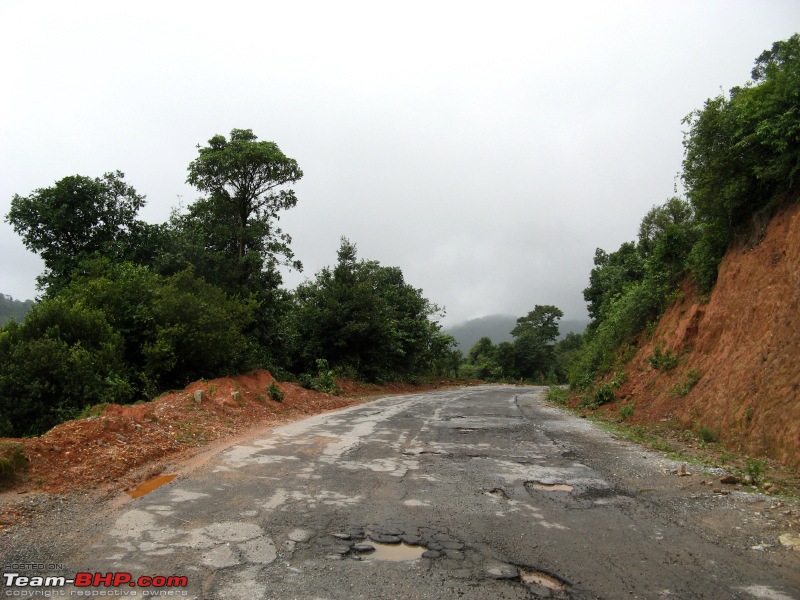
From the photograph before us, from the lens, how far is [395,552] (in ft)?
13.1

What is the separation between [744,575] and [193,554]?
13.9ft

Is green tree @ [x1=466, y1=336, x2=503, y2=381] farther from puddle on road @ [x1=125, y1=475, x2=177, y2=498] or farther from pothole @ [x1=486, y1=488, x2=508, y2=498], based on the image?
puddle on road @ [x1=125, y1=475, x2=177, y2=498]

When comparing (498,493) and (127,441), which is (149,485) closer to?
(127,441)

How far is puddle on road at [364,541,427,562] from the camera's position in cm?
386

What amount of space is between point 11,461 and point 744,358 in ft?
40.0

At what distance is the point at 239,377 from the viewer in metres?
17.1

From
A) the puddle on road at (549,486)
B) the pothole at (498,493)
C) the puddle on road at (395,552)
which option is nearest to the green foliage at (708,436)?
the puddle on road at (549,486)

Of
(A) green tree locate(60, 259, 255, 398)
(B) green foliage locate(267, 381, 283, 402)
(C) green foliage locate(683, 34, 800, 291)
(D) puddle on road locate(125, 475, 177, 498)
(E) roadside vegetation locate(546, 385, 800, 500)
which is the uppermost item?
(C) green foliage locate(683, 34, 800, 291)

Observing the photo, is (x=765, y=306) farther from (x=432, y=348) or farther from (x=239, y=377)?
(x=432, y=348)

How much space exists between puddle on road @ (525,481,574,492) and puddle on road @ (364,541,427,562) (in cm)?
243

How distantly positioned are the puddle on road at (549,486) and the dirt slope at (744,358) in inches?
131

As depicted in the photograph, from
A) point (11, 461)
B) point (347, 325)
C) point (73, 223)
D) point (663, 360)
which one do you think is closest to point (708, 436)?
point (663, 360)

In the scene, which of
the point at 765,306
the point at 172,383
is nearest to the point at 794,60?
the point at 765,306

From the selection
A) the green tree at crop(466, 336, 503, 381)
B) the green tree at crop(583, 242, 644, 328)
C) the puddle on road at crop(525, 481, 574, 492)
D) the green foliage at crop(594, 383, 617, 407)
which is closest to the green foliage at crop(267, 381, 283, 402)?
the green foliage at crop(594, 383, 617, 407)
